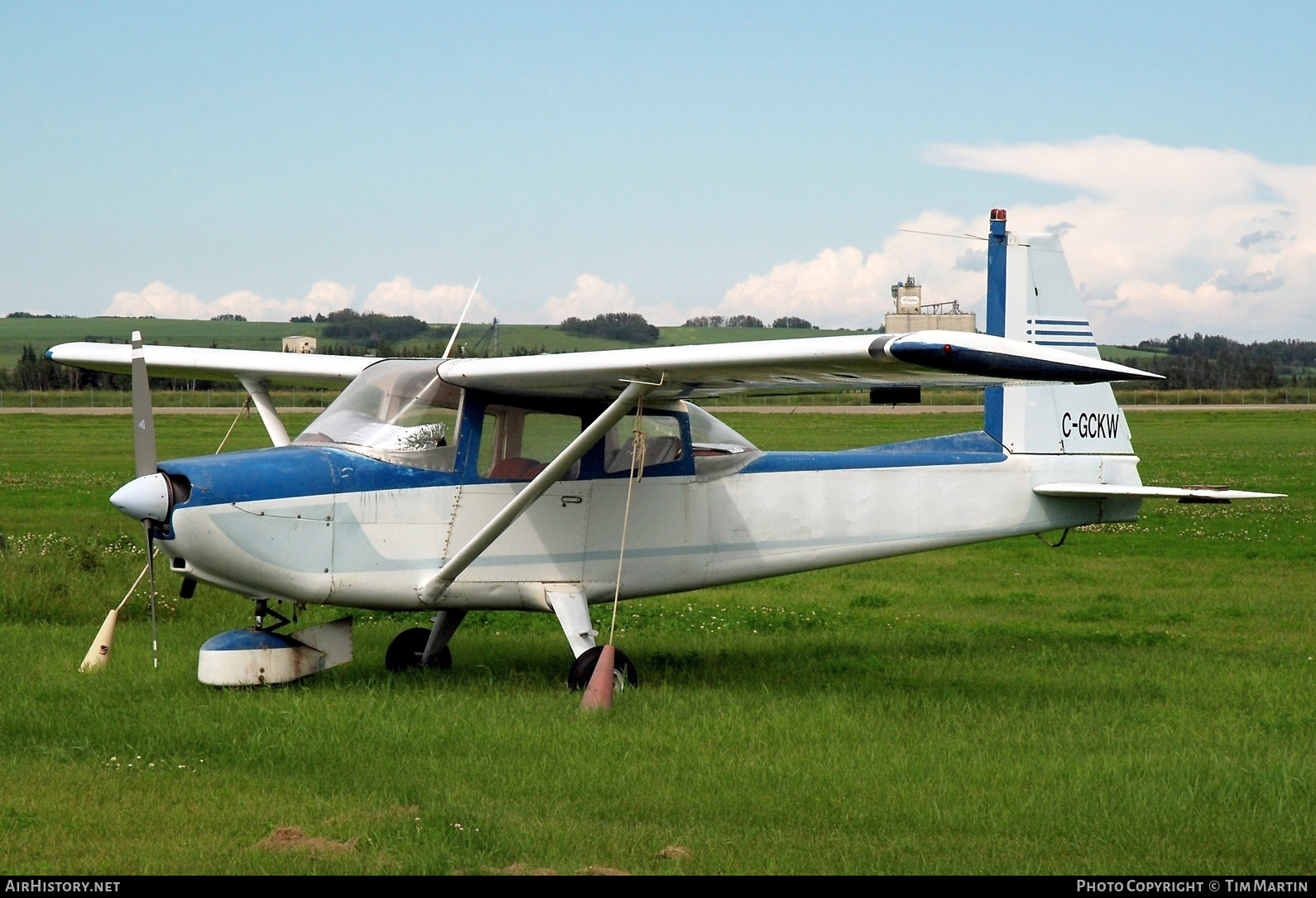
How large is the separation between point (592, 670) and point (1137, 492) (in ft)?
16.0

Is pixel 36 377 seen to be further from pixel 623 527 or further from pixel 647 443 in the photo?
pixel 623 527

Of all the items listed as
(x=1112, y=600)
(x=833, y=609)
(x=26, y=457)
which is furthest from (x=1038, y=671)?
(x=26, y=457)

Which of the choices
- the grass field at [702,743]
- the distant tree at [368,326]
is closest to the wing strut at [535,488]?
the grass field at [702,743]

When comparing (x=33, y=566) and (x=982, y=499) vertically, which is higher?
(x=982, y=499)

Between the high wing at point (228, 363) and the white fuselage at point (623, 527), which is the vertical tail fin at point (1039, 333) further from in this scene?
the high wing at point (228, 363)

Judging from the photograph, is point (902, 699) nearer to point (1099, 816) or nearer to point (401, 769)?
point (1099, 816)

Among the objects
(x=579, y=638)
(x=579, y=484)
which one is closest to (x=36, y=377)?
(x=579, y=484)

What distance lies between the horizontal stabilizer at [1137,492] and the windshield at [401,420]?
16.0 ft

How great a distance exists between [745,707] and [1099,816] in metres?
2.79

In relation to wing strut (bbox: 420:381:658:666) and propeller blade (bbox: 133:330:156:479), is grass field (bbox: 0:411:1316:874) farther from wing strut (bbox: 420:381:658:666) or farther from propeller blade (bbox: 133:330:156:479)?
propeller blade (bbox: 133:330:156:479)

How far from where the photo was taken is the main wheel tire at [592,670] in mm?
8836

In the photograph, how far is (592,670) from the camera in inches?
348

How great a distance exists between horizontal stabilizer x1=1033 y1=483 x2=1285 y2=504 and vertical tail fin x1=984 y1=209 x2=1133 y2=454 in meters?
0.34

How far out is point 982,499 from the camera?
10.8 meters
